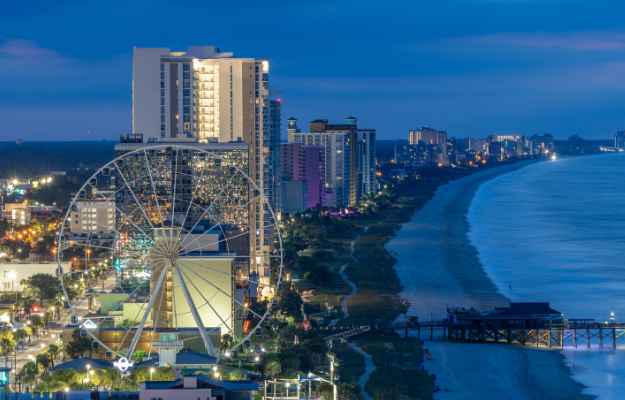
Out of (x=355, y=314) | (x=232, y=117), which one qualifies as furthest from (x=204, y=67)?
(x=355, y=314)

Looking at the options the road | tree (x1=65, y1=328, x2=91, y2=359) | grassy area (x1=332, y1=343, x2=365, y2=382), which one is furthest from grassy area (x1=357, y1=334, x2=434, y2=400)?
the road

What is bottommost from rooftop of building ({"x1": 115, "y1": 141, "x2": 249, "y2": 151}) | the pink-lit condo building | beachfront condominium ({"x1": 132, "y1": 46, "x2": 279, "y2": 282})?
the pink-lit condo building

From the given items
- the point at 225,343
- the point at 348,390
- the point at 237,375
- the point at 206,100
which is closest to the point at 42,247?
the point at 206,100

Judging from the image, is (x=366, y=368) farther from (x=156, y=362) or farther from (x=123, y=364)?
(x=123, y=364)

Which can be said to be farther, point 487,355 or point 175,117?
point 175,117

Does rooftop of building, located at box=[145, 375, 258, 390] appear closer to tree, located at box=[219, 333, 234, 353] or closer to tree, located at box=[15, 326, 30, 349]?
tree, located at box=[219, 333, 234, 353]

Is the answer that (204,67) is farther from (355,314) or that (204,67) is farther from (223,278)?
(223,278)
